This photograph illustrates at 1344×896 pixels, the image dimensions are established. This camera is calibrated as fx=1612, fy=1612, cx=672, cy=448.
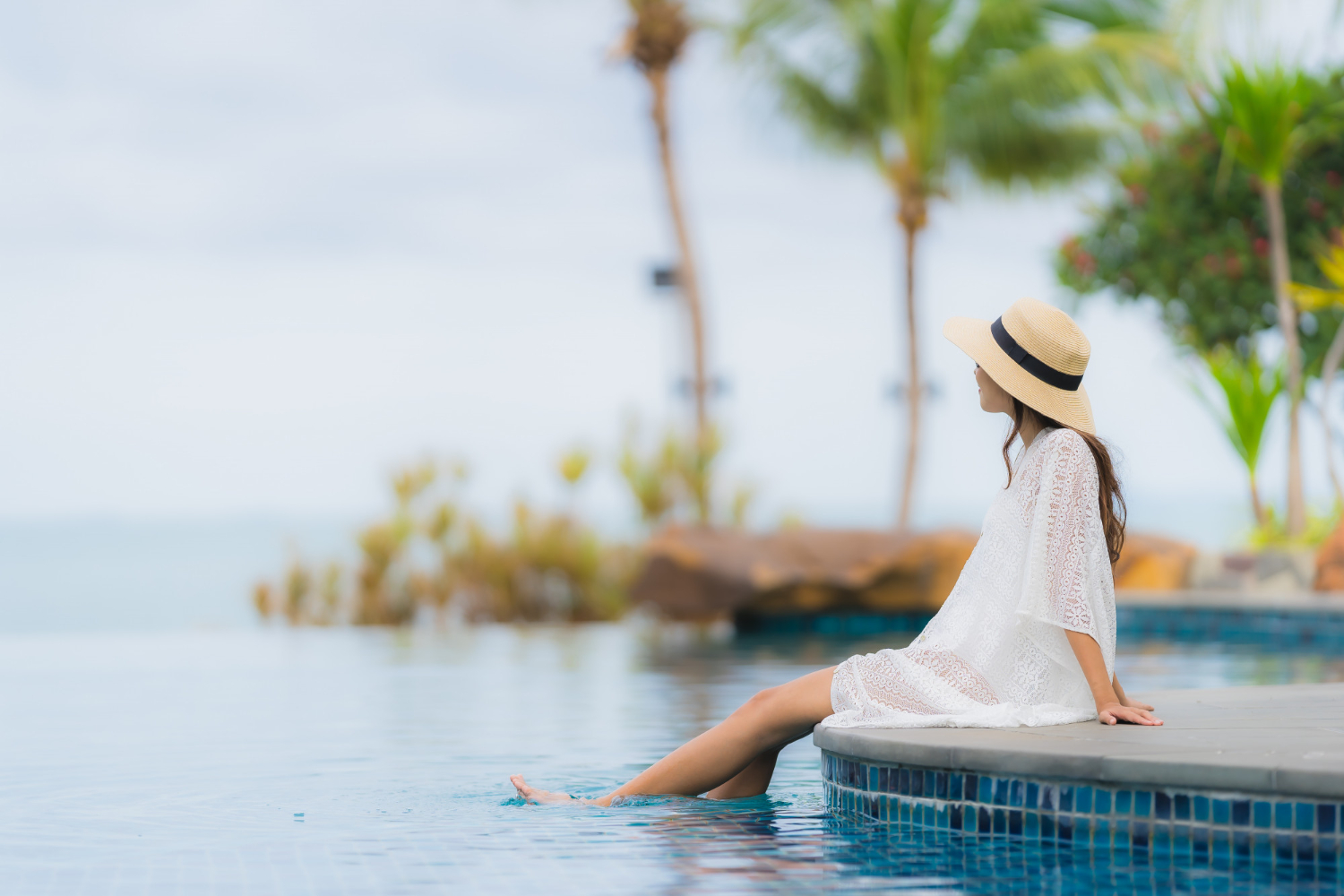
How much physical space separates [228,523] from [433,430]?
78.2 metres

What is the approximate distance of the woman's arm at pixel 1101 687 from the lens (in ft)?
11.9

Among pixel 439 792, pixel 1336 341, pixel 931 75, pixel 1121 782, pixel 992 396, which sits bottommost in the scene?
pixel 439 792

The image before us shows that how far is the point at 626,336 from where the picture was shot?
89.6ft

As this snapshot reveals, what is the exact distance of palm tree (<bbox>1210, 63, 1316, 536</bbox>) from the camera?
12.4 metres

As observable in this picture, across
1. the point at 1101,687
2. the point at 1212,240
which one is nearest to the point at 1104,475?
the point at 1101,687

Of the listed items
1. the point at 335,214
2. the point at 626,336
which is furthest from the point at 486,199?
the point at 626,336

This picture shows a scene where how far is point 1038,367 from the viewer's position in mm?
3754

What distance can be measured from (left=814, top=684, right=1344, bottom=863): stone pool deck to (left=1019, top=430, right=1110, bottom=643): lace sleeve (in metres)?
0.27

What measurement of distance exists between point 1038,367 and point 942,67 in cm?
1539

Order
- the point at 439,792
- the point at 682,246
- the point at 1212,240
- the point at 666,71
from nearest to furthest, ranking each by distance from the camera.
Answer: the point at 439,792 → the point at 1212,240 → the point at 682,246 → the point at 666,71

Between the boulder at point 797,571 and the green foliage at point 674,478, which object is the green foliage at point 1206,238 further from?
the green foliage at point 674,478

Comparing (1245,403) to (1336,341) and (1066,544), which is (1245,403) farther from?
(1066,544)

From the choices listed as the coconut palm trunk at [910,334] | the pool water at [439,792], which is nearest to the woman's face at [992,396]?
the pool water at [439,792]

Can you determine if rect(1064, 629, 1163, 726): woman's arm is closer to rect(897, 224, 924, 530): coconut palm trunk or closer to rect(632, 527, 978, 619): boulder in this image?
rect(632, 527, 978, 619): boulder
